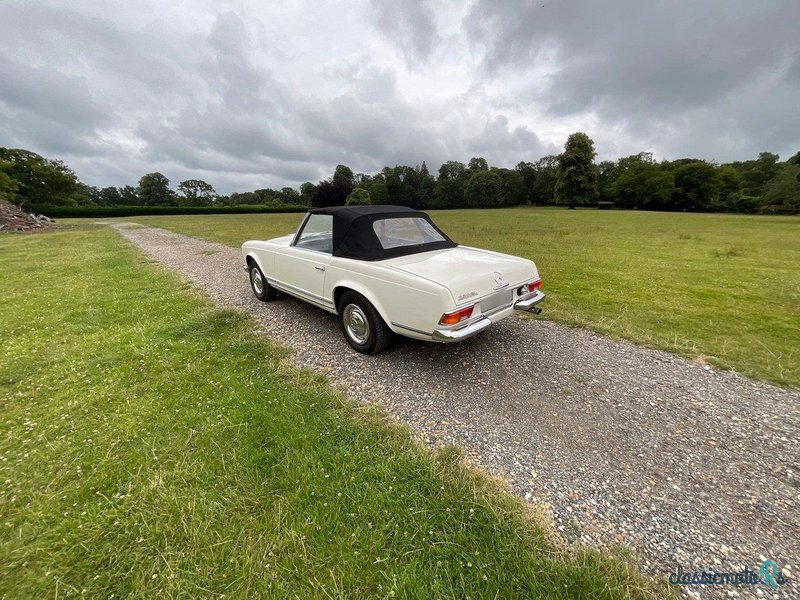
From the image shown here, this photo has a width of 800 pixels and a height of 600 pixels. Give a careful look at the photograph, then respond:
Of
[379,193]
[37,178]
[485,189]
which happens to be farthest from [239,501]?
[379,193]

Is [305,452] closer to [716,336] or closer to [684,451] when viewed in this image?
[684,451]

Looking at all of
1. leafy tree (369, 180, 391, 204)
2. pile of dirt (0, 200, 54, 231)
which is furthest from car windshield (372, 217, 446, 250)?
leafy tree (369, 180, 391, 204)

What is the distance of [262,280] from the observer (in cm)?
569

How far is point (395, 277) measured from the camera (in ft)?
10.6

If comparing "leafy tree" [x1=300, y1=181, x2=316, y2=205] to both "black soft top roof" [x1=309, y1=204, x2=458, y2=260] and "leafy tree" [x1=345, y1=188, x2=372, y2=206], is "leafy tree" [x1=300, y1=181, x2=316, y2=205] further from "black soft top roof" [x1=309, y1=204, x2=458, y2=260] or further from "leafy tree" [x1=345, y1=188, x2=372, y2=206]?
"black soft top roof" [x1=309, y1=204, x2=458, y2=260]

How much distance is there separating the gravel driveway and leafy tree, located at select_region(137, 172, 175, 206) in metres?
101

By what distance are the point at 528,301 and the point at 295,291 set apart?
3269mm

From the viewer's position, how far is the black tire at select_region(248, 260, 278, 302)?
18.6 feet

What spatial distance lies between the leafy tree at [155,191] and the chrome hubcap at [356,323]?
100.0 m

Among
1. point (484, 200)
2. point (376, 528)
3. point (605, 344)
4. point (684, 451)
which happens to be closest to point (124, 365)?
point (376, 528)

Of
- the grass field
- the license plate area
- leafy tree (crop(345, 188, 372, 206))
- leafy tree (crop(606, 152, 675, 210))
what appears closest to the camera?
the license plate area

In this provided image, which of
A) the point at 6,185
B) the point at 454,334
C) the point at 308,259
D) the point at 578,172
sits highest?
the point at 578,172

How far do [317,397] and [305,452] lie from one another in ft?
2.35

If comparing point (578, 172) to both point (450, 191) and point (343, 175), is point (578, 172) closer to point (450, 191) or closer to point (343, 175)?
point (450, 191)
